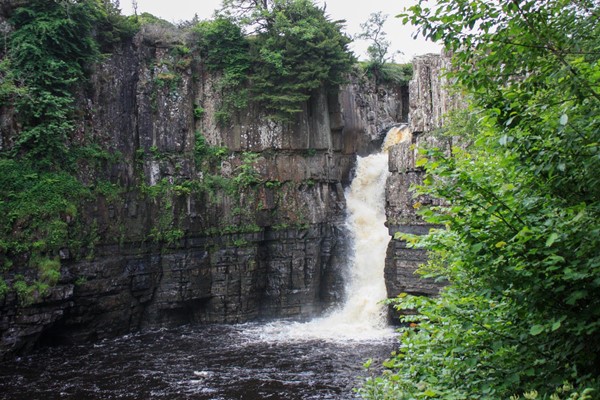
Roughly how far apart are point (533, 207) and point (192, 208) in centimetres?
2252

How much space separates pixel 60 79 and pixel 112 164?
470cm

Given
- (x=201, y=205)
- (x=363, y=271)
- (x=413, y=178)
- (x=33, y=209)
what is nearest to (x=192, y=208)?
(x=201, y=205)

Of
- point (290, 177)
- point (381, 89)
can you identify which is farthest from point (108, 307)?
point (381, 89)

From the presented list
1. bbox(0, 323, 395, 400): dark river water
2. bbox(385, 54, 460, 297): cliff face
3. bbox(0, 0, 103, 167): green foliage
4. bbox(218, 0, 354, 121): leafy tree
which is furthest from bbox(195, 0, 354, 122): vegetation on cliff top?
bbox(0, 323, 395, 400): dark river water

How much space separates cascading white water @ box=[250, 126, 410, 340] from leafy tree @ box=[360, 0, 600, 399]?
16.7m

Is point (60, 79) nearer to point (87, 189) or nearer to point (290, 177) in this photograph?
point (87, 189)

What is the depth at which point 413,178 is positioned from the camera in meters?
24.4

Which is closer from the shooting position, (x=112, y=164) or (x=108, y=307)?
(x=108, y=307)

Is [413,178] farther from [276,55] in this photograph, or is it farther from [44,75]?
[44,75]

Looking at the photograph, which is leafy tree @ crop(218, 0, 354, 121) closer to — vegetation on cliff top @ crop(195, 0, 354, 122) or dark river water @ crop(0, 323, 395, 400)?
vegetation on cliff top @ crop(195, 0, 354, 122)

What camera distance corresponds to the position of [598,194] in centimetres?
462

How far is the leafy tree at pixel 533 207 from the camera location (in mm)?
4512

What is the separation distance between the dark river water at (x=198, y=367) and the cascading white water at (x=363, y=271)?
3.17 feet

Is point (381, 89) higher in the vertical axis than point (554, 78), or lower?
higher
